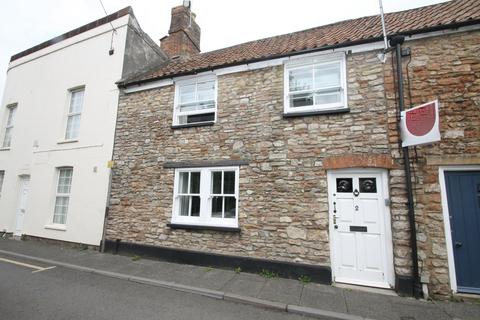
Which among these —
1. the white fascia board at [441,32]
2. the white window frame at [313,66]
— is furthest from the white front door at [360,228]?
the white fascia board at [441,32]

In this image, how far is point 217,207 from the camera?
6504mm

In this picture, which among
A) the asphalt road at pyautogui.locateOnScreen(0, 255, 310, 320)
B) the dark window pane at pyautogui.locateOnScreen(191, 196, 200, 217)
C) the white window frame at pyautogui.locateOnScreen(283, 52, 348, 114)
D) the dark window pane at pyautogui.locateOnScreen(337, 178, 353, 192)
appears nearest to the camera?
A: the asphalt road at pyautogui.locateOnScreen(0, 255, 310, 320)

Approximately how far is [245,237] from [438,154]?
4.51 m

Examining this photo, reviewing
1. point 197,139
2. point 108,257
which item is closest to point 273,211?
point 197,139

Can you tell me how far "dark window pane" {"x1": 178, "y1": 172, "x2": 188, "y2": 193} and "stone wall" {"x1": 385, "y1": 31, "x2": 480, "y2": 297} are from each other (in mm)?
5164

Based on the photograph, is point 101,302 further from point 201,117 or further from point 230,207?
point 201,117

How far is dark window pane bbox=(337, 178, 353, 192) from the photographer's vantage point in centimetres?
539

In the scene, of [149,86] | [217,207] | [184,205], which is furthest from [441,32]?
[149,86]

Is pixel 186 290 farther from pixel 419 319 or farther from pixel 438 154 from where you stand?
pixel 438 154

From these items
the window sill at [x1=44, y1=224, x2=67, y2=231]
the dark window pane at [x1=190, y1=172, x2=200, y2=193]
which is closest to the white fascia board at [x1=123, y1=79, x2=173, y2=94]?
the dark window pane at [x1=190, y1=172, x2=200, y2=193]

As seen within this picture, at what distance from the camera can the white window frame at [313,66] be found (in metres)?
5.74

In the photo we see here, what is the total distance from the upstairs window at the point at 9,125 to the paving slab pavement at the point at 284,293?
838 cm

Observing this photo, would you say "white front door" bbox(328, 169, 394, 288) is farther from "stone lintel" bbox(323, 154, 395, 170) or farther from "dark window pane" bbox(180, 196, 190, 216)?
"dark window pane" bbox(180, 196, 190, 216)

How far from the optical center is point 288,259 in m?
5.46
